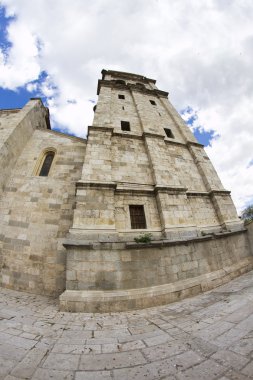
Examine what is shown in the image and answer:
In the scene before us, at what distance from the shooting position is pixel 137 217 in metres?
7.27

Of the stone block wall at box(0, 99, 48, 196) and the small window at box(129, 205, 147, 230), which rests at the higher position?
the stone block wall at box(0, 99, 48, 196)

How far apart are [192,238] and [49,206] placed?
22.4 ft

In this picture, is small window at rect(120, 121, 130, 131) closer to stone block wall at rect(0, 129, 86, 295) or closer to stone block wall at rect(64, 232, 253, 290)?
stone block wall at rect(0, 129, 86, 295)

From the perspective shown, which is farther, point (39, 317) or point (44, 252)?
point (44, 252)

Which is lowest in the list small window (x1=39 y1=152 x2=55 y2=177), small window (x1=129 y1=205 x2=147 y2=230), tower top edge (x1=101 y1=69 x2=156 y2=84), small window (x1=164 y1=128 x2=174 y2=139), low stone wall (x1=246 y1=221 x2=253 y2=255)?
low stone wall (x1=246 y1=221 x2=253 y2=255)

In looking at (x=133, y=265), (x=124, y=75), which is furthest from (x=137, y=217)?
(x=124, y=75)

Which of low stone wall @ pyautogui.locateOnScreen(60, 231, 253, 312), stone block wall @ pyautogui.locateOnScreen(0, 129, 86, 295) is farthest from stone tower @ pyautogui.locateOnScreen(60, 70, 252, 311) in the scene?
stone block wall @ pyautogui.locateOnScreen(0, 129, 86, 295)

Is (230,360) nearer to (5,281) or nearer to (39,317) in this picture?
(39,317)

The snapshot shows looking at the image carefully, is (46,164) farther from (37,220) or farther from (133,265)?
(133,265)

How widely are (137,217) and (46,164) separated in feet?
21.8

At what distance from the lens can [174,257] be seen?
6031 mm

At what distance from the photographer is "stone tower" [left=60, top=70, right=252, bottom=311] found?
5.19 meters

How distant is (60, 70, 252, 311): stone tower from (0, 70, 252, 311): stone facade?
0.12ft

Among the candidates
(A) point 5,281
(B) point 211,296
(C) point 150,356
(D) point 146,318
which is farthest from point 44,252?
(B) point 211,296
